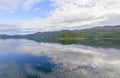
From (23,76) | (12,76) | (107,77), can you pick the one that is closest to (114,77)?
(107,77)

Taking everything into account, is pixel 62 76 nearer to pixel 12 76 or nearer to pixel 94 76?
pixel 94 76

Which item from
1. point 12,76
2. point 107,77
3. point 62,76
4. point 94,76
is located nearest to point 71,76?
point 62,76

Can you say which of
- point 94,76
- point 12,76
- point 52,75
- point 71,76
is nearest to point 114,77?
point 94,76

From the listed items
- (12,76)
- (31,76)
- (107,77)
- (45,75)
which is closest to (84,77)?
(107,77)

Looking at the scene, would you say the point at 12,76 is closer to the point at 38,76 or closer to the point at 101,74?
the point at 38,76

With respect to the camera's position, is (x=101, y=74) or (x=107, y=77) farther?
(x=101, y=74)

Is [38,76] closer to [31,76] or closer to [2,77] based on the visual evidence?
[31,76]

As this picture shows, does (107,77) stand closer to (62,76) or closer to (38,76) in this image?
(62,76)
